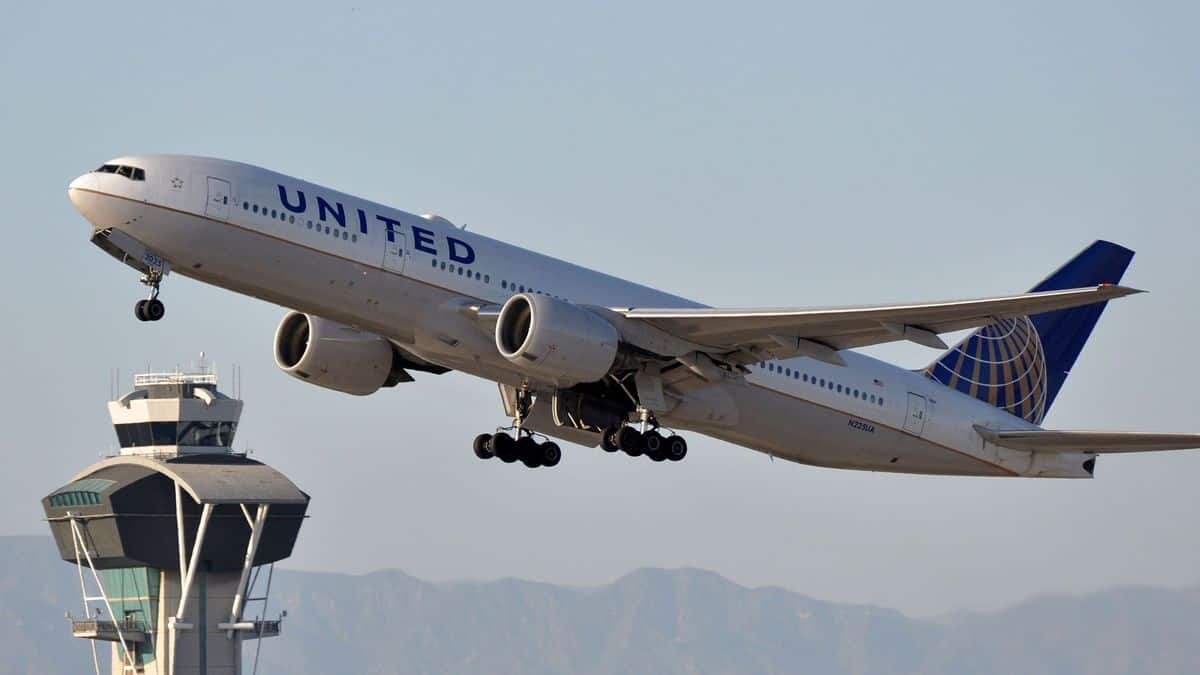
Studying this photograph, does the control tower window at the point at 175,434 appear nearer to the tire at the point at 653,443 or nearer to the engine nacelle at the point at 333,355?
the engine nacelle at the point at 333,355

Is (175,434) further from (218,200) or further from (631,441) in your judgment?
(218,200)

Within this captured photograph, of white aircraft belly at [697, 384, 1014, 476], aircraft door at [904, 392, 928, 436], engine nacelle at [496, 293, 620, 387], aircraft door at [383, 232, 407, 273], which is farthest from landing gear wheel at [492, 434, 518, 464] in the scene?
aircraft door at [904, 392, 928, 436]

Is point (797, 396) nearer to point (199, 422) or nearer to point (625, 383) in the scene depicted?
point (625, 383)

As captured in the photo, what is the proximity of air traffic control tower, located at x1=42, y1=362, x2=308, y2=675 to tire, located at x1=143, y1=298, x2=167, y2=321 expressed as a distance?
60012 mm

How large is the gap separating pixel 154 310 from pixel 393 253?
4926 millimetres

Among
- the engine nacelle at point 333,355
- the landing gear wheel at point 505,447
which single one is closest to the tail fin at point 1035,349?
the landing gear wheel at point 505,447

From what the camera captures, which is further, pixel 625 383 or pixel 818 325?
pixel 625 383

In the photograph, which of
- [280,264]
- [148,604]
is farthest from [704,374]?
[148,604]

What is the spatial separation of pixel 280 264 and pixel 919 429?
55.7ft

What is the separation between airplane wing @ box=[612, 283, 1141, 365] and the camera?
3828cm

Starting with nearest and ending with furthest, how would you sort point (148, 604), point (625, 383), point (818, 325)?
point (818, 325) < point (625, 383) < point (148, 604)

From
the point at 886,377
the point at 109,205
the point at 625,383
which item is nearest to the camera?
the point at 109,205

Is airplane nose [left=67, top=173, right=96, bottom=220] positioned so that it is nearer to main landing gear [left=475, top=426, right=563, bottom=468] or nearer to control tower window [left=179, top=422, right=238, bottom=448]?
main landing gear [left=475, top=426, right=563, bottom=468]

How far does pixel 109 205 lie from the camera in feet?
124
